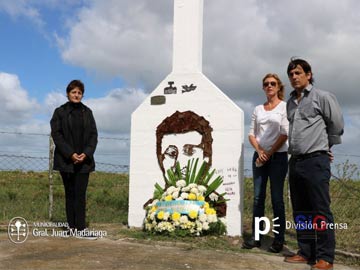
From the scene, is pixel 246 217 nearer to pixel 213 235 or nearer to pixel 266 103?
pixel 213 235

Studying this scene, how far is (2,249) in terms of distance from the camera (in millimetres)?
4383

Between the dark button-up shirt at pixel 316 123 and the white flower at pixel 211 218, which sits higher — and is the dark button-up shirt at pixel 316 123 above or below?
above

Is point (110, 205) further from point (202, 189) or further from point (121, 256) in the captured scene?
point (121, 256)

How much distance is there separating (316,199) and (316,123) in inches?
26.8

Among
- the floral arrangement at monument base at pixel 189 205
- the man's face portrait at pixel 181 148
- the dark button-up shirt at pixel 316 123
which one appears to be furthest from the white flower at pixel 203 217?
the dark button-up shirt at pixel 316 123

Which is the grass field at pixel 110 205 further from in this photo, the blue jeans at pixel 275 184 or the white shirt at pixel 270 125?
the white shirt at pixel 270 125

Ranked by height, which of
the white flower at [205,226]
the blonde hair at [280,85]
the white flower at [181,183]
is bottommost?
the white flower at [205,226]

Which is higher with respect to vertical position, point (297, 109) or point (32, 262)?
point (297, 109)

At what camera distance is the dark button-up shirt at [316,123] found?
12.5ft

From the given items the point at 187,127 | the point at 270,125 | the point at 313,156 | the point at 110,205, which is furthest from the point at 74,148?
the point at 110,205

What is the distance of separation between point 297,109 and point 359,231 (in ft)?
9.75

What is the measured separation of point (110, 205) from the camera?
28.9 ft

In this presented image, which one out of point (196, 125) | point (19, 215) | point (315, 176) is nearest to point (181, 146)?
point (196, 125)

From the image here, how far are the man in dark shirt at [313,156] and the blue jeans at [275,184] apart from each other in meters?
0.52
